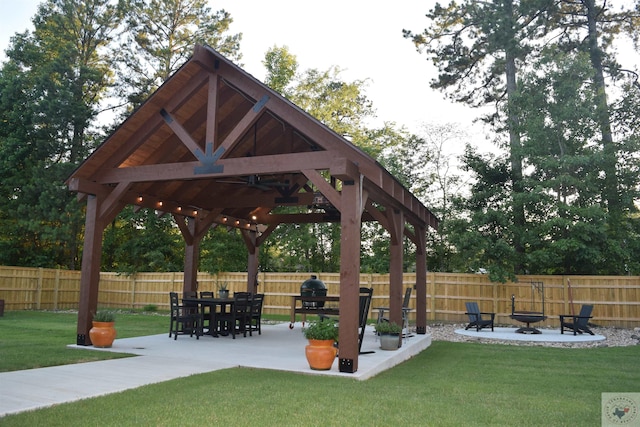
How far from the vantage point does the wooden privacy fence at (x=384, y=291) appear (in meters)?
16.2

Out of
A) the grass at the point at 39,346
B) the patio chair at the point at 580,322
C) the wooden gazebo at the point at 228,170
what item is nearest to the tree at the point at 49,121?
the grass at the point at 39,346

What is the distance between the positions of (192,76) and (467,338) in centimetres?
920

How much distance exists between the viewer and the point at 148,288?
70.1 feet

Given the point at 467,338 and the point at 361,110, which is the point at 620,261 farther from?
the point at 361,110

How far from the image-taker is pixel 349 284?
6.69m

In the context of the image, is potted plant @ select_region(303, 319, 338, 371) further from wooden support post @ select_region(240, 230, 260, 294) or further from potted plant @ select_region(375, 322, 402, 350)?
wooden support post @ select_region(240, 230, 260, 294)

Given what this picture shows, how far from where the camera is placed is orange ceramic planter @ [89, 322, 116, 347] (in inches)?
326

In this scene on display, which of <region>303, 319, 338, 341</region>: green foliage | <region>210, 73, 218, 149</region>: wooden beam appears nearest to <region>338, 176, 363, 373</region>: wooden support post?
<region>303, 319, 338, 341</region>: green foliage

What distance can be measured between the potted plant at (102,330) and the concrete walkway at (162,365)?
170mm

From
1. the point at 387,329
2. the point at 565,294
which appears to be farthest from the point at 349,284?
the point at 565,294

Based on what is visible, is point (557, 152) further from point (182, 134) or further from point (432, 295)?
point (182, 134)

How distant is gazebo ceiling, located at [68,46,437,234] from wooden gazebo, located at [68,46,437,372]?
0.05ft

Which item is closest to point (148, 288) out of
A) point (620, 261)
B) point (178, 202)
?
point (178, 202)

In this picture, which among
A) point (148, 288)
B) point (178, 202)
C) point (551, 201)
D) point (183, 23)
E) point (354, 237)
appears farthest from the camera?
point (183, 23)
